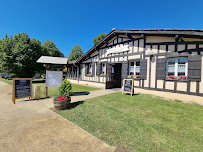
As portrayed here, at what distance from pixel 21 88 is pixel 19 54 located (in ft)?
47.9

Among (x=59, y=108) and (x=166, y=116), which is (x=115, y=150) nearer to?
(x=166, y=116)

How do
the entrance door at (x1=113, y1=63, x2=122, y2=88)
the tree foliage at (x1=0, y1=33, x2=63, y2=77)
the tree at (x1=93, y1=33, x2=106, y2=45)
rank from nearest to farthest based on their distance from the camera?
the entrance door at (x1=113, y1=63, x2=122, y2=88) → the tree foliage at (x1=0, y1=33, x2=63, y2=77) → the tree at (x1=93, y1=33, x2=106, y2=45)

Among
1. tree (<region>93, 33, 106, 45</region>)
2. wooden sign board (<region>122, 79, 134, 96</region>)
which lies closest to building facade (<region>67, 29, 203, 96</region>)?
wooden sign board (<region>122, 79, 134, 96</region>)

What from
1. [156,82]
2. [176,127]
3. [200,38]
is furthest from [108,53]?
[176,127]

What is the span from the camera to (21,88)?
5.68 meters

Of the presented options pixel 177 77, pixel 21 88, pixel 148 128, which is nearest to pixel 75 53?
pixel 21 88

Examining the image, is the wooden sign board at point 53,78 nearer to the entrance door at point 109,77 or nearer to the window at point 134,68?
the entrance door at point 109,77

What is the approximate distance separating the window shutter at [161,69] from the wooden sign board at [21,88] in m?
8.56

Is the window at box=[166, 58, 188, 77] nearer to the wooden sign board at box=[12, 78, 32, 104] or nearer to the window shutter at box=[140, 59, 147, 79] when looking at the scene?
the window shutter at box=[140, 59, 147, 79]

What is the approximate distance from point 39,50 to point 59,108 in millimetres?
18436

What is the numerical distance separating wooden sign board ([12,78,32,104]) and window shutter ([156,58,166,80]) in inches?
337

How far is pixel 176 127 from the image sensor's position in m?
3.05

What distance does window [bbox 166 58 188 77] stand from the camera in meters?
5.95

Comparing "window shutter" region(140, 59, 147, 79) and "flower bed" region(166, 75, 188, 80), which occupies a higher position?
"window shutter" region(140, 59, 147, 79)
